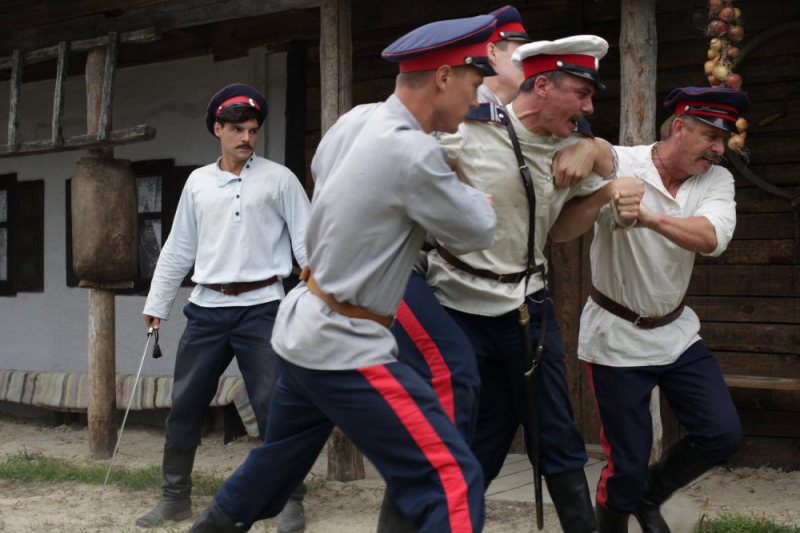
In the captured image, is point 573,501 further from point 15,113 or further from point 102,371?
point 15,113

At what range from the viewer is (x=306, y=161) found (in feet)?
25.5

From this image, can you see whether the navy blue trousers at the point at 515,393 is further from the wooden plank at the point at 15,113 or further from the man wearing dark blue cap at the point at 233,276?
the wooden plank at the point at 15,113

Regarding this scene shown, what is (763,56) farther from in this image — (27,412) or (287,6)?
(27,412)

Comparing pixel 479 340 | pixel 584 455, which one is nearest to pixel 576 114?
pixel 479 340

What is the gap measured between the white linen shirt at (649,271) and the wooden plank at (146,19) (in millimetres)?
2926

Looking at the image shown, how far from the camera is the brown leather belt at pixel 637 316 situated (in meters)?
4.07

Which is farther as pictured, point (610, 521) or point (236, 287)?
point (236, 287)

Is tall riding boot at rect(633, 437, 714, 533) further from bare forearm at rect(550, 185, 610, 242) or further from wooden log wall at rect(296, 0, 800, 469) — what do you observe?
wooden log wall at rect(296, 0, 800, 469)

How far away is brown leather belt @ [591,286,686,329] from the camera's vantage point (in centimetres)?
407

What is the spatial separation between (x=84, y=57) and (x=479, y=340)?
6186mm

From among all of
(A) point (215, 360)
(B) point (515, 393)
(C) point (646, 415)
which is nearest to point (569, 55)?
(B) point (515, 393)

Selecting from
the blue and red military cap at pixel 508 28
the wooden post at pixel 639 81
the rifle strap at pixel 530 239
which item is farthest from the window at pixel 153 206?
the rifle strap at pixel 530 239

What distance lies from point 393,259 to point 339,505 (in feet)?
9.76

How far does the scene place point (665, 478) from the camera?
425cm
